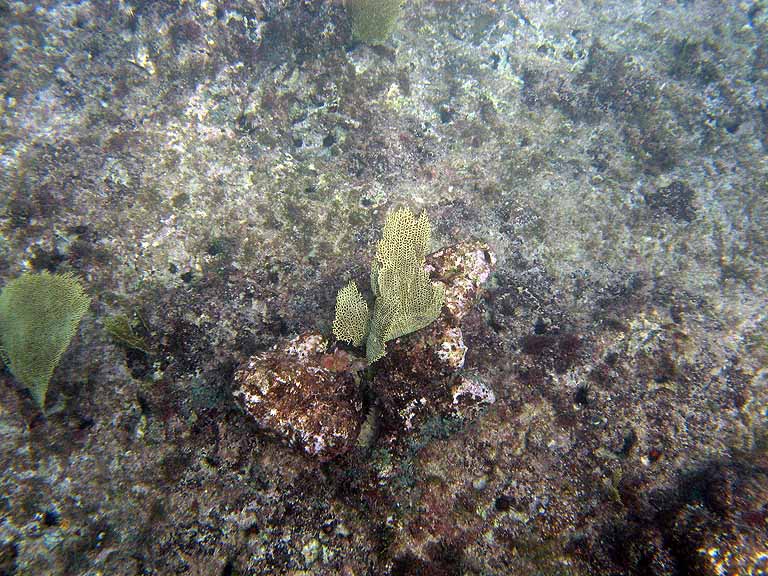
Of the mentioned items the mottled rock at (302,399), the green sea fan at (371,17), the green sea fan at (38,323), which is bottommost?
the mottled rock at (302,399)

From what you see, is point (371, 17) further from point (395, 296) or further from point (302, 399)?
point (302, 399)

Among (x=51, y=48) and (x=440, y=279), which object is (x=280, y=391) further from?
(x=51, y=48)

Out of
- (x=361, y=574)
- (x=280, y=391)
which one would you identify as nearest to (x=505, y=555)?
(x=361, y=574)

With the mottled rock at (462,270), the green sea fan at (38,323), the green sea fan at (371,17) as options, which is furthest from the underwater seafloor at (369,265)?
the mottled rock at (462,270)

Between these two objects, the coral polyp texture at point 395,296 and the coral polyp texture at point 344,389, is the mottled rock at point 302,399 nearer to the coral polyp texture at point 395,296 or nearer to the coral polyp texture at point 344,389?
the coral polyp texture at point 344,389

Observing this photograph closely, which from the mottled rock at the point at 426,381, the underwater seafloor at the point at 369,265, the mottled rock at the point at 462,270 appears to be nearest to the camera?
the underwater seafloor at the point at 369,265

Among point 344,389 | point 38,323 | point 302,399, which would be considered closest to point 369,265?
point 344,389

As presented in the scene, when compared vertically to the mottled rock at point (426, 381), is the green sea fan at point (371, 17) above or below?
above
